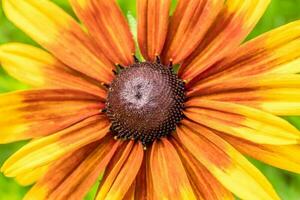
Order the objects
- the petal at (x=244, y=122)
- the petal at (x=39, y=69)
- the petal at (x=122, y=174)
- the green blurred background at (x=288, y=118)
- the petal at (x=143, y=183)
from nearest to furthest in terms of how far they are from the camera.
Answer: the petal at (x=244, y=122) < the petal at (x=122, y=174) < the petal at (x=143, y=183) < the petal at (x=39, y=69) < the green blurred background at (x=288, y=118)

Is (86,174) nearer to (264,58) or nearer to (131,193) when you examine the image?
(131,193)

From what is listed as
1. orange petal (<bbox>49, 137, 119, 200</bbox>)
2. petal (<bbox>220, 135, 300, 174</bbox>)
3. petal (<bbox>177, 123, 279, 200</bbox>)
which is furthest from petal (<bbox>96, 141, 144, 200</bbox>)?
petal (<bbox>220, 135, 300, 174</bbox>)

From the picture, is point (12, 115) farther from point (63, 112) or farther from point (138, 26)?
point (138, 26)

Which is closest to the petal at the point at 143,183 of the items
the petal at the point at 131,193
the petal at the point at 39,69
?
the petal at the point at 131,193

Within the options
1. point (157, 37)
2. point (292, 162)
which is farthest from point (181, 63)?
point (292, 162)

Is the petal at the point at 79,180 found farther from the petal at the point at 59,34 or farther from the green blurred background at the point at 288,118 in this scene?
the green blurred background at the point at 288,118

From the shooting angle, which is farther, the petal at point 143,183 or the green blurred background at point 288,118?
the green blurred background at point 288,118

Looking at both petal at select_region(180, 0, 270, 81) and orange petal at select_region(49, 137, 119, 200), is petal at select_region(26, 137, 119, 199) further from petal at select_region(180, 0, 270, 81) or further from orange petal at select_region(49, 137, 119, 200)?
petal at select_region(180, 0, 270, 81)
